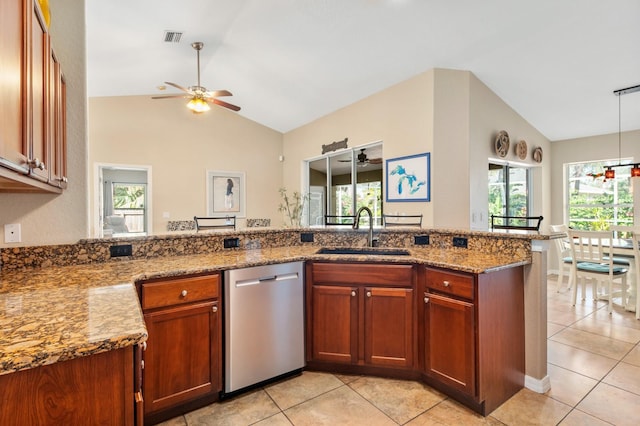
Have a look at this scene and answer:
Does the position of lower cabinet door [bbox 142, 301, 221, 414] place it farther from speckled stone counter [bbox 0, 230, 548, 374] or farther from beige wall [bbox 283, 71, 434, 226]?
beige wall [bbox 283, 71, 434, 226]

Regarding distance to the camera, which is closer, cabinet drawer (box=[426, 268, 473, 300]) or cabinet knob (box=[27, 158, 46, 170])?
cabinet knob (box=[27, 158, 46, 170])

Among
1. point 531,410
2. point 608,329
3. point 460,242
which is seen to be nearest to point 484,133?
point 460,242

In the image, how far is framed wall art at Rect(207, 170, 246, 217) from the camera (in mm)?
6348

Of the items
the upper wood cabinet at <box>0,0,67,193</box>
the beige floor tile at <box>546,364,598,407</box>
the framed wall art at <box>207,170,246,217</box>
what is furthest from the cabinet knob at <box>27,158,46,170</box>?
the framed wall art at <box>207,170,246,217</box>

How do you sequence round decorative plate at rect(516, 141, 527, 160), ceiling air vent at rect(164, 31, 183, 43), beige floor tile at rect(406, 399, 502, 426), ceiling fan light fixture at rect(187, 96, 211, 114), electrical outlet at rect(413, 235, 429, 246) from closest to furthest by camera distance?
beige floor tile at rect(406, 399, 502, 426)
electrical outlet at rect(413, 235, 429, 246)
ceiling air vent at rect(164, 31, 183, 43)
ceiling fan light fixture at rect(187, 96, 211, 114)
round decorative plate at rect(516, 141, 527, 160)

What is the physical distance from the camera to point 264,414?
6.33 feet

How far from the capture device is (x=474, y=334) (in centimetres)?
189

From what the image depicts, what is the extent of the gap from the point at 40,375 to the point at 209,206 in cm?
572

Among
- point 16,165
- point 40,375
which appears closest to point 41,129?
point 16,165

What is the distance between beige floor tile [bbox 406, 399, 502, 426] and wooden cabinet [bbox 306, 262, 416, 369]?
1.09 ft

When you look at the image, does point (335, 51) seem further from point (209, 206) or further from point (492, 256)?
point (209, 206)

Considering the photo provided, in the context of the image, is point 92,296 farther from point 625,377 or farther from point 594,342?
point 594,342

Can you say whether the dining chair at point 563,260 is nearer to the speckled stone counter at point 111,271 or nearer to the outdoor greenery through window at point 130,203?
the speckled stone counter at point 111,271

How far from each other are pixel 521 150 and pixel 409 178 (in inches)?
81.5
